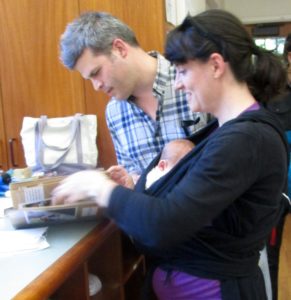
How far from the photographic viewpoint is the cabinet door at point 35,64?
2400mm

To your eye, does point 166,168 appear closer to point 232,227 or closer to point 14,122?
point 232,227

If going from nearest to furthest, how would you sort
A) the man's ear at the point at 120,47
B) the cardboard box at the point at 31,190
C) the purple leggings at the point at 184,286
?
the purple leggings at the point at 184,286 < the cardboard box at the point at 31,190 < the man's ear at the point at 120,47

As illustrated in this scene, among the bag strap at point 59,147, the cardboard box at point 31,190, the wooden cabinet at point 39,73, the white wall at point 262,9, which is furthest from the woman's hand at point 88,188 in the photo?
the white wall at point 262,9

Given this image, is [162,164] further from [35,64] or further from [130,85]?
[35,64]

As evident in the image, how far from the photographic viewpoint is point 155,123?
5.18 feet

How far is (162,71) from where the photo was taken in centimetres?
157

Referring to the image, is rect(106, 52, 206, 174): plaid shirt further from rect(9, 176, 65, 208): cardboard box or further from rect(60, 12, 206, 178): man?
rect(9, 176, 65, 208): cardboard box

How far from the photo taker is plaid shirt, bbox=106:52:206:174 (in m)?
1.55

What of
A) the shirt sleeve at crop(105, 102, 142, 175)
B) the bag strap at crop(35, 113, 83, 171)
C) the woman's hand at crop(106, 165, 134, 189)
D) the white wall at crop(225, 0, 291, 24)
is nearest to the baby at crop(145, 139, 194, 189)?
the woman's hand at crop(106, 165, 134, 189)

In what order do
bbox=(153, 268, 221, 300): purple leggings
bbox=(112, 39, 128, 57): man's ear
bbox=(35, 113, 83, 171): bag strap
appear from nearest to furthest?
bbox=(153, 268, 221, 300): purple leggings
bbox=(112, 39, 128, 57): man's ear
bbox=(35, 113, 83, 171): bag strap

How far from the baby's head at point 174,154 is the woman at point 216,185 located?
24cm

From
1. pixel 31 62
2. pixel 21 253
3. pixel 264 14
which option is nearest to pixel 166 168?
pixel 21 253

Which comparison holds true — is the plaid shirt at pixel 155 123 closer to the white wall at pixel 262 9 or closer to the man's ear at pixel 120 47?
the man's ear at pixel 120 47

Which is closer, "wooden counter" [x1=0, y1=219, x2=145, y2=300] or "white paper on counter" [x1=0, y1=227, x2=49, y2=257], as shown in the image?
"wooden counter" [x1=0, y1=219, x2=145, y2=300]
